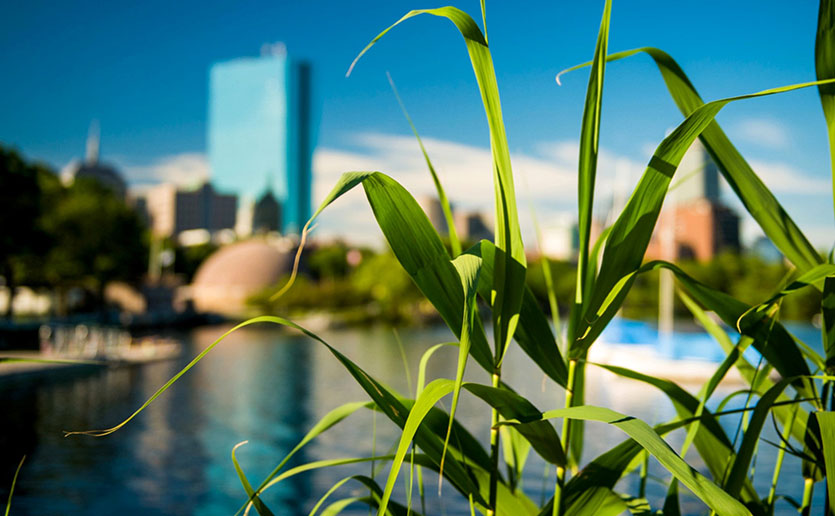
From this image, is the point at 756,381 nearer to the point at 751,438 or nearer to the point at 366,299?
the point at 751,438

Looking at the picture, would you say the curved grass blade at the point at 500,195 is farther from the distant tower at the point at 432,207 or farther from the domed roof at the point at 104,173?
the domed roof at the point at 104,173

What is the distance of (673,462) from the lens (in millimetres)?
800

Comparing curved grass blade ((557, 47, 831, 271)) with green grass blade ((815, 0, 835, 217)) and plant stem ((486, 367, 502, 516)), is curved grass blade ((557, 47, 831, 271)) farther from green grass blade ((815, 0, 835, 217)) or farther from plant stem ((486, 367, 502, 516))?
plant stem ((486, 367, 502, 516))

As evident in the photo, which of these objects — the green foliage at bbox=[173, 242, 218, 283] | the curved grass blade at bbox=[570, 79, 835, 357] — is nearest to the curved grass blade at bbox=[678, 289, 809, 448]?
the curved grass blade at bbox=[570, 79, 835, 357]

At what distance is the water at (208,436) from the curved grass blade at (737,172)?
94.1 inches

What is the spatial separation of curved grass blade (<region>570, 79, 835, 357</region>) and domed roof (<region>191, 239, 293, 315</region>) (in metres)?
62.4

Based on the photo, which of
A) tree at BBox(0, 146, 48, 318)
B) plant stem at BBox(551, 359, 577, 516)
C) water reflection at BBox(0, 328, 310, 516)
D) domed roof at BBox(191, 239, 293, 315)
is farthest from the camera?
domed roof at BBox(191, 239, 293, 315)

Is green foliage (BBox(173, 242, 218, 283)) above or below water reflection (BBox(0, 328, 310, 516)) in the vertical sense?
above

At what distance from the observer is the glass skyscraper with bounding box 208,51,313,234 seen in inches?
5546

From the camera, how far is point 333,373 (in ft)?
70.0

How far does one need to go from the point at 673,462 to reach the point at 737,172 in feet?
1.63

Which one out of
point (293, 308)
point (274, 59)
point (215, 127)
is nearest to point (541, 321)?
point (293, 308)

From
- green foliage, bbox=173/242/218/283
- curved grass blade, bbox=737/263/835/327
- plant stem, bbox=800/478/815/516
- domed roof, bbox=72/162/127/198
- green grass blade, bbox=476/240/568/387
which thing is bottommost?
plant stem, bbox=800/478/815/516

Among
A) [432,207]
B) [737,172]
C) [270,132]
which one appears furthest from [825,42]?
[270,132]
